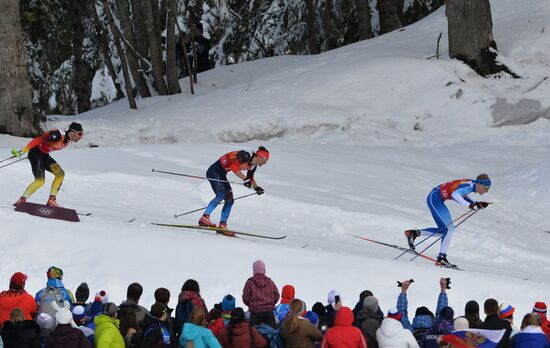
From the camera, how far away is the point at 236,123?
22.1 m

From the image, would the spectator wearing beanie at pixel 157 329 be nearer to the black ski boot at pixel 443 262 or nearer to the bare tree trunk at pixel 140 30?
the black ski boot at pixel 443 262

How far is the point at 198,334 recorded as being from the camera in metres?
7.15

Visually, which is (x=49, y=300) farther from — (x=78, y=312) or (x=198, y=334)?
(x=198, y=334)

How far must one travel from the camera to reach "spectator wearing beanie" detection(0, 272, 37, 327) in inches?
322

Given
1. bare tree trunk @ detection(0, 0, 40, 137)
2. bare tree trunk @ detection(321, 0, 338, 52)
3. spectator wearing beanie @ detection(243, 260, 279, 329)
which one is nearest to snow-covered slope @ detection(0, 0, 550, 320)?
bare tree trunk @ detection(0, 0, 40, 137)

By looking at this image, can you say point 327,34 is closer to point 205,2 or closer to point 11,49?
point 205,2

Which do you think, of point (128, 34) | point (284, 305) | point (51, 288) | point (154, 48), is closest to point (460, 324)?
point (284, 305)

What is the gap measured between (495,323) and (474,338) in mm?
619

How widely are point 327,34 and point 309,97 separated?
10.5m

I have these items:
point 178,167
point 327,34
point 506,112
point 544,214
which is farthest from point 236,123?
point 327,34

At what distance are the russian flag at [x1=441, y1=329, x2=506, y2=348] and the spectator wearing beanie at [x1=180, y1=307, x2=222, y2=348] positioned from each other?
180 centimetres

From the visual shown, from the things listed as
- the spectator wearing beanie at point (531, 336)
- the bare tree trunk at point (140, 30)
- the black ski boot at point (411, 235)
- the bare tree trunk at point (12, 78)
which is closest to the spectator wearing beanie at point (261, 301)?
the spectator wearing beanie at point (531, 336)

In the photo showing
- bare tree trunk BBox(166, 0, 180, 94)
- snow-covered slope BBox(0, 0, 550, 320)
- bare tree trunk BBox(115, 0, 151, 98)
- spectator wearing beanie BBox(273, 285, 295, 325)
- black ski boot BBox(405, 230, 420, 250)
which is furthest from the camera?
bare tree trunk BBox(115, 0, 151, 98)

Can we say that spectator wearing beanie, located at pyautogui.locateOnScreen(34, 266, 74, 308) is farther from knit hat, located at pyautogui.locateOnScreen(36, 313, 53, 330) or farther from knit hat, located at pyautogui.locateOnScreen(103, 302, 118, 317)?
knit hat, located at pyautogui.locateOnScreen(103, 302, 118, 317)
